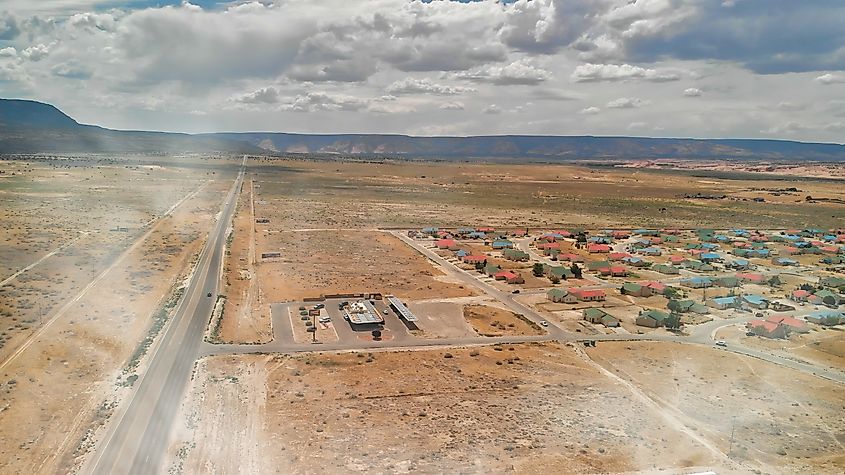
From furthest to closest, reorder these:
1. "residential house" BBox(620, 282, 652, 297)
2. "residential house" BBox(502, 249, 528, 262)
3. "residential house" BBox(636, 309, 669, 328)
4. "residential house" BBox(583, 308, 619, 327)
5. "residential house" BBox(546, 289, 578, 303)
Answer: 1. "residential house" BBox(502, 249, 528, 262)
2. "residential house" BBox(620, 282, 652, 297)
3. "residential house" BBox(546, 289, 578, 303)
4. "residential house" BBox(583, 308, 619, 327)
5. "residential house" BBox(636, 309, 669, 328)

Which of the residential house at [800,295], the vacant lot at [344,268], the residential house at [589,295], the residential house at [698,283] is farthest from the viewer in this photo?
the residential house at [698,283]

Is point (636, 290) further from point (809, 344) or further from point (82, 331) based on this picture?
point (82, 331)

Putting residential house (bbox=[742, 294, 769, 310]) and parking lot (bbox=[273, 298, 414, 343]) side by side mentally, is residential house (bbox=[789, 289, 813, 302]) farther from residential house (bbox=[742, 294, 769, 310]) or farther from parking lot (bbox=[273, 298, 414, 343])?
parking lot (bbox=[273, 298, 414, 343])

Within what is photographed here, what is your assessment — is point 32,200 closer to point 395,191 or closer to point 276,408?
point 395,191

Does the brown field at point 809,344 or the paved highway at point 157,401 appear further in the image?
the brown field at point 809,344

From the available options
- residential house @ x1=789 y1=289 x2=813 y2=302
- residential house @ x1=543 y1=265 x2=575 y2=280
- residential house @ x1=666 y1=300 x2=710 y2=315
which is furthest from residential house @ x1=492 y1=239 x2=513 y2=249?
residential house @ x1=789 y1=289 x2=813 y2=302

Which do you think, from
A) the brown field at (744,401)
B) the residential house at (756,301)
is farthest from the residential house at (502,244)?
the brown field at (744,401)

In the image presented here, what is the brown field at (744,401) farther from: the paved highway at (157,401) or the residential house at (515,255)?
the residential house at (515,255)
